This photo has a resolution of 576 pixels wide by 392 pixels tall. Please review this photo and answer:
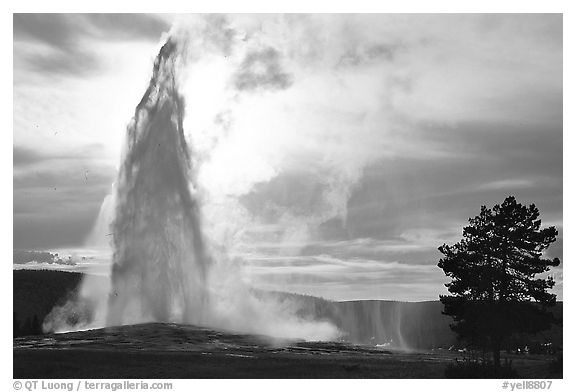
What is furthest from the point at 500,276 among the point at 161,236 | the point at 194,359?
the point at 161,236

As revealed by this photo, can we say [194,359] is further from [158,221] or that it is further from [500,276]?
[158,221]

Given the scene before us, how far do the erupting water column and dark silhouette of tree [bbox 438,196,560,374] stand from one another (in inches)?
1762

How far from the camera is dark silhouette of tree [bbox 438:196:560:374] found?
57.9 m

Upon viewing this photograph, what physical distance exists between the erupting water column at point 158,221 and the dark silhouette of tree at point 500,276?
44747mm

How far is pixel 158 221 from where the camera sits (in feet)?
318

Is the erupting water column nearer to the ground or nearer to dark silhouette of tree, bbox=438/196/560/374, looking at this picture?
the ground

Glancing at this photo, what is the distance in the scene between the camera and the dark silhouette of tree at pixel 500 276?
57.9 meters

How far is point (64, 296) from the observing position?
197 m

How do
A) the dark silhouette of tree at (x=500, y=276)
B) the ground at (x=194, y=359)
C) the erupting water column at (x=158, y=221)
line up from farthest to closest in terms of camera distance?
1. the erupting water column at (x=158, y=221)
2. the dark silhouette of tree at (x=500, y=276)
3. the ground at (x=194, y=359)

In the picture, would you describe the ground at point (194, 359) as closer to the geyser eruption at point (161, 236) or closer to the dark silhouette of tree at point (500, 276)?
the dark silhouette of tree at point (500, 276)

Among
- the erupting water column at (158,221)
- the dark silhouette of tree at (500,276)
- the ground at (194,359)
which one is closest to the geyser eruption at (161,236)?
the erupting water column at (158,221)

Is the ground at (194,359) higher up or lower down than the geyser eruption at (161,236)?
lower down

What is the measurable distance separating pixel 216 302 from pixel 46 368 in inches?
1985
